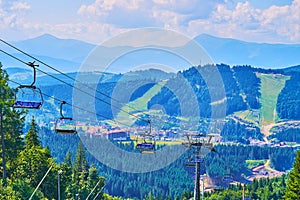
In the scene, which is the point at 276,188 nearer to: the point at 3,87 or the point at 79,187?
the point at 79,187

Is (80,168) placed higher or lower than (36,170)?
lower

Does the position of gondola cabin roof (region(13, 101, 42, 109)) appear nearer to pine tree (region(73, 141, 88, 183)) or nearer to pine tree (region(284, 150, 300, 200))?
pine tree (region(284, 150, 300, 200))

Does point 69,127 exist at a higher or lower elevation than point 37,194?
higher

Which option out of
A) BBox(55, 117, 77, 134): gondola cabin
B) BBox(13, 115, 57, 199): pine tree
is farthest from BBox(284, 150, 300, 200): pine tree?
BBox(55, 117, 77, 134): gondola cabin

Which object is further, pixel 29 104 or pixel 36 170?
pixel 36 170

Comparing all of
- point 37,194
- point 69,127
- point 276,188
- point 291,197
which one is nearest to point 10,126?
point 37,194

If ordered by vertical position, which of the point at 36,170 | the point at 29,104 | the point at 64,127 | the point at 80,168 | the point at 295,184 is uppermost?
the point at 29,104

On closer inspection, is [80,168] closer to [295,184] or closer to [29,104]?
[295,184]

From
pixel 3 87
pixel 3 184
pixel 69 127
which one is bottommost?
pixel 3 184

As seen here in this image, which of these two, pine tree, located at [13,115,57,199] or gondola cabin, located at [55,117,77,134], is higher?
gondola cabin, located at [55,117,77,134]

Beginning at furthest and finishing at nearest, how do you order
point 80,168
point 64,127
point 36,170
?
point 80,168 → point 36,170 → point 64,127

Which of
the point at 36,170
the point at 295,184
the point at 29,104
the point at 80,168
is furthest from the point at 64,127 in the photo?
the point at 80,168
